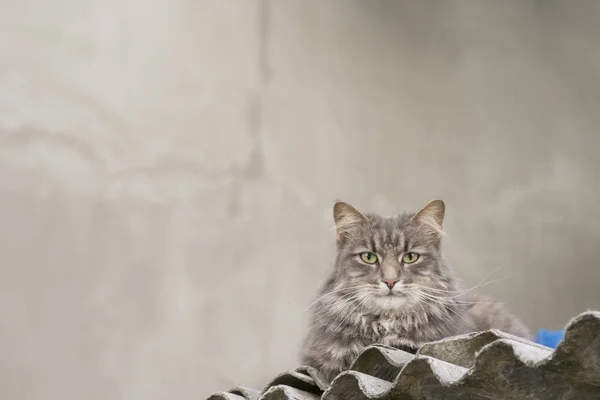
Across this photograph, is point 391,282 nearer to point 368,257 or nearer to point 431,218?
point 368,257

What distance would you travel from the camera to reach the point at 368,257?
2.09 m

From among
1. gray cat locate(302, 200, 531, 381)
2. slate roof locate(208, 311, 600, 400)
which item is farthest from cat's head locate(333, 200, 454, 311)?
slate roof locate(208, 311, 600, 400)

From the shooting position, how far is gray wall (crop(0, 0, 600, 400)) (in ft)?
8.70

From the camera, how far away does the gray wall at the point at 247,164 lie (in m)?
2.65

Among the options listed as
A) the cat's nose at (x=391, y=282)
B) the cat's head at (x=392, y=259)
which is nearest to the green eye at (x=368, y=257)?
the cat's head at (x=392, y=259)

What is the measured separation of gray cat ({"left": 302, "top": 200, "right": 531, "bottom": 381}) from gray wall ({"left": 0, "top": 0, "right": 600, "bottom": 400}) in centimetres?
51

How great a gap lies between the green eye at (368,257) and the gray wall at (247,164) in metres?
0.54

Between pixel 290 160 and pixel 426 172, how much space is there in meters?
0.81

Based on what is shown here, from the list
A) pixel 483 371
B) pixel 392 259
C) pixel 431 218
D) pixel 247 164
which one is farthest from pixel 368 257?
pixel 247 164

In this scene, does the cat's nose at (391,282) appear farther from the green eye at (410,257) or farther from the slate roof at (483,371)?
the slate roof at (483,371)

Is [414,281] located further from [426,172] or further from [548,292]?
[548,292]

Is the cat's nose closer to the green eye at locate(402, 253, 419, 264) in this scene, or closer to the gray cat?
the gray cat

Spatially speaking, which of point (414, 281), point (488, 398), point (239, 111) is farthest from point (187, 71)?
point (488, 398)

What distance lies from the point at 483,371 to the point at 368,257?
0.87 meters
